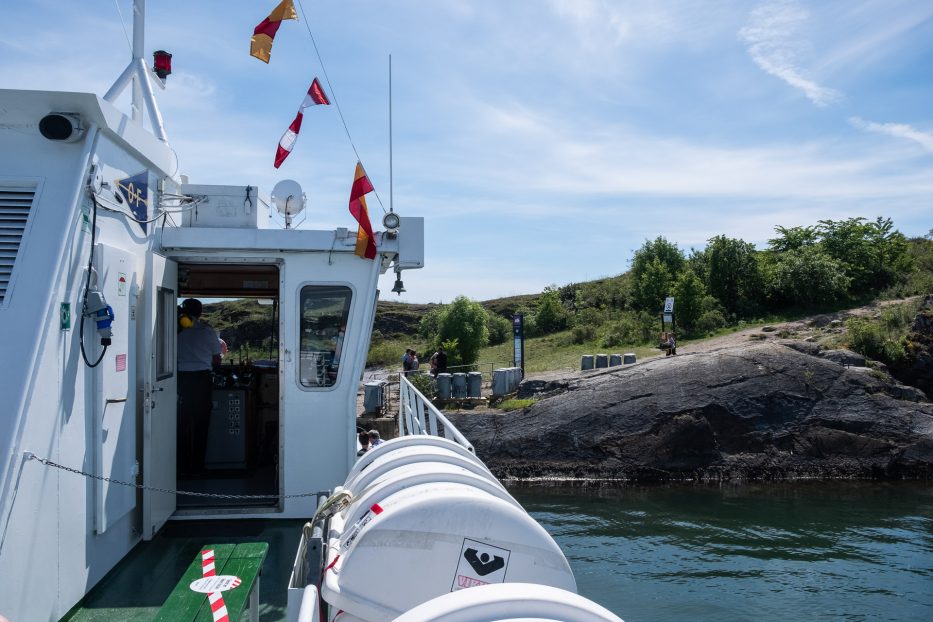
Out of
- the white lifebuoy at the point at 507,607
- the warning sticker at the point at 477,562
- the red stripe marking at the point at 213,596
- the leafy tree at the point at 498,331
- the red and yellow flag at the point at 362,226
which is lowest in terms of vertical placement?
the red stripe marking at the point at 213,596

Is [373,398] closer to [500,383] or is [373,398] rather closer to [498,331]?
[500,383]

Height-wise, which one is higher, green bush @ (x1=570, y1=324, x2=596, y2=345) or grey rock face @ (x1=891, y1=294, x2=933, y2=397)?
green bush @ (x1=570, y1=324, x2=596, y2=345)

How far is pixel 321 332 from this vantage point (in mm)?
6586

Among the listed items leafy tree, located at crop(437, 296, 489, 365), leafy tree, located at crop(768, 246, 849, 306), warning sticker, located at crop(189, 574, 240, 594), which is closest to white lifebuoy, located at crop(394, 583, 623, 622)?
warning sticker, located at crop(189, 574, 240, 594)

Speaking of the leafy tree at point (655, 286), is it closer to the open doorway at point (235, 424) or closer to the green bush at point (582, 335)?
the green bush at point (582, 335)

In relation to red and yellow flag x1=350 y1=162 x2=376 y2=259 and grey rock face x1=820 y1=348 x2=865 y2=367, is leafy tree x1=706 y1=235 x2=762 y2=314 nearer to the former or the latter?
grey rock face x1=820 y1=348 x2=865 y2=367

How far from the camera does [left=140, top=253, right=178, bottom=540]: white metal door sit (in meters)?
5.60

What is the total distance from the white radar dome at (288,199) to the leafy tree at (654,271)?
1156 inches

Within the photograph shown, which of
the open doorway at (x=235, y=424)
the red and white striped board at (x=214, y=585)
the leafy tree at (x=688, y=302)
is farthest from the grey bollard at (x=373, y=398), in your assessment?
the red and white striped board at (x=214, y=585)

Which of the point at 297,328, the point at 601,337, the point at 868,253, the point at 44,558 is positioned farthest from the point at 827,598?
the point at 868,253

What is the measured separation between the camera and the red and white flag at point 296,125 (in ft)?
25.0

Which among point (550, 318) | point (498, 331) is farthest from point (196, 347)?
point (550, 318)

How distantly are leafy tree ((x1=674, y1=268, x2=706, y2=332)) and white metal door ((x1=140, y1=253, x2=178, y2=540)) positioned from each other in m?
27.5

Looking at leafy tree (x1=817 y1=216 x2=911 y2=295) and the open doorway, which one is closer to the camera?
the open doorway
